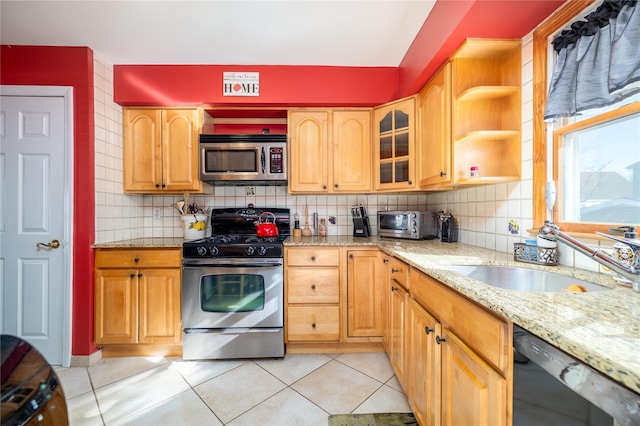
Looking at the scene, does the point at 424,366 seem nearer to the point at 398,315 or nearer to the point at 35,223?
the point at 398,315

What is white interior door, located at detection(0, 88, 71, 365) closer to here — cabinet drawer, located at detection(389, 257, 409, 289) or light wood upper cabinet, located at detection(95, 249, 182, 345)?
light wood upper cabinet, located at detection(95, 249, 182, 345)

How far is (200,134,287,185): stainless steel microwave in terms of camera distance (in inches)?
92.9

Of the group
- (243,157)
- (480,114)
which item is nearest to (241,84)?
(243,157)

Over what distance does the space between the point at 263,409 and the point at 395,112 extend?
2.39 meters

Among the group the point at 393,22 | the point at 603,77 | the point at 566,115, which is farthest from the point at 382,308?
the point at 393,22

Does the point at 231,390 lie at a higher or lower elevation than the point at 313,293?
lower

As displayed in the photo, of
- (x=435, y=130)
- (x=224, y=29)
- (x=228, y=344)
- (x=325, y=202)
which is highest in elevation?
(x=224, y=29)

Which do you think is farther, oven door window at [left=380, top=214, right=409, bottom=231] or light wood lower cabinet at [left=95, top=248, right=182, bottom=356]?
oven door window at [left=380, top=214, right=409, bottom=231]

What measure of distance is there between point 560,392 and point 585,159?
1183 millimetres

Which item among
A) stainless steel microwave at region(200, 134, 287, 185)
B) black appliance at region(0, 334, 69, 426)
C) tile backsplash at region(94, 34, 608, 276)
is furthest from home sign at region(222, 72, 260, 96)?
black appliance at region(0, 334, 69, 426)

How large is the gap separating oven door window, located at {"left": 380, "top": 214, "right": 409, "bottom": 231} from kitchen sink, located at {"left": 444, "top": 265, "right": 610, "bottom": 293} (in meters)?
0.97

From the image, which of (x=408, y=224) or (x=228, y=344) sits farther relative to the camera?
(x=408, y=224)

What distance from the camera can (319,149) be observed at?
2453 millimetres

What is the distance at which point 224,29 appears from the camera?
1.86m
